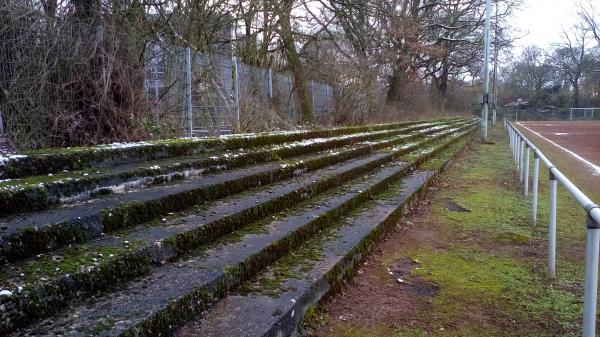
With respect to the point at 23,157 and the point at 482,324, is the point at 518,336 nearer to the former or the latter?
the point at 482,324

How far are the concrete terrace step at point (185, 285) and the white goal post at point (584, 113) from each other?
68764 mm

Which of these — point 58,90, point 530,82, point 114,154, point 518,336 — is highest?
point 530,82

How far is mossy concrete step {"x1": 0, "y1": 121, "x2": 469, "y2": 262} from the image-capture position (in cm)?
237

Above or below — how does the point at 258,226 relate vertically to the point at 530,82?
below

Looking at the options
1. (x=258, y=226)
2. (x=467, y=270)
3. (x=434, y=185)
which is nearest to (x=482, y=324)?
(x=467, y=270)

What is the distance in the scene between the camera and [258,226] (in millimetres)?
3750

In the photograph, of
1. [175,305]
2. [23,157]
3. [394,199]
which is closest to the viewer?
[175,305]

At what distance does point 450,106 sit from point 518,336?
1760 inches

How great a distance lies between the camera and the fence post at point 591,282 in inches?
93.0

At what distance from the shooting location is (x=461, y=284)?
12.1ft

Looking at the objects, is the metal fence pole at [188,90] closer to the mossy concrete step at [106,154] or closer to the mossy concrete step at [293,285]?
the mossy concrete step at [106,154]

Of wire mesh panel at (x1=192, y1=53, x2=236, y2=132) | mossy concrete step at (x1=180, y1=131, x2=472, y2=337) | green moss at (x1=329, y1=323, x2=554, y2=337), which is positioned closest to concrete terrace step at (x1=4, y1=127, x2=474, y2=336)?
mossy concrete step at (x1=180, y1=131, x2=472, y2=337)

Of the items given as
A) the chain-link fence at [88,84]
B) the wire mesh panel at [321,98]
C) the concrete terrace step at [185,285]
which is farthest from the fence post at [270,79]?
the concrete terrace step at [185,285]

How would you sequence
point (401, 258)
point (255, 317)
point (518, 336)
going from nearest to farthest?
point (255, 317)
point (518, 336)
point (401, 258)
